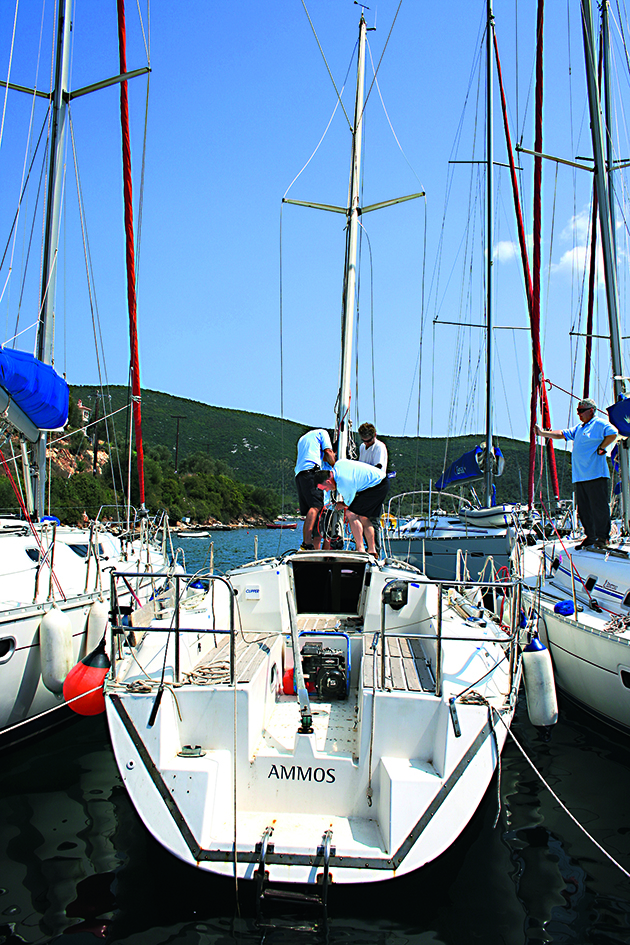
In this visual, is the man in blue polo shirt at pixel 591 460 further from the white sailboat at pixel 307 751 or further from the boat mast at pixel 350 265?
the white sailboat at pixel 307 751

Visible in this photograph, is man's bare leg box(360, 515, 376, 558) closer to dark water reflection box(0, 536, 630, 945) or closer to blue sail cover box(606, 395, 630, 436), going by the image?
dark water reflection box(0, 536, 630, 945)

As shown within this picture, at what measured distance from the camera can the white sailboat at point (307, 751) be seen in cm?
343

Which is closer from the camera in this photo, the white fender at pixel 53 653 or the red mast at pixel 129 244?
the white fender at pixel 53 653

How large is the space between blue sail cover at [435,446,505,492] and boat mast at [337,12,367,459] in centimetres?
949

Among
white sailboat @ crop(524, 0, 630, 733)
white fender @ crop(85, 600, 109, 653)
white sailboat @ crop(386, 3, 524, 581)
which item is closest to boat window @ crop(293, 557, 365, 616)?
white sailboat @ crop(524, 0, 630, 733)

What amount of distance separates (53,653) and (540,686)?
4.63 meters

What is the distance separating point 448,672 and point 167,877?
2445 millimetres

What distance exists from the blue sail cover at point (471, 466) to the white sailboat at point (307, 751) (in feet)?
42.0

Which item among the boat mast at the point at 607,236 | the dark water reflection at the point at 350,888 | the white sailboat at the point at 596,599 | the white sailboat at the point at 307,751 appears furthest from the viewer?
the boat mast at the point at 607,236

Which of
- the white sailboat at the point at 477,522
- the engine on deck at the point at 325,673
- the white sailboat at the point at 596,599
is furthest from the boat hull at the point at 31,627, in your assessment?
the white sailboat at the point at 477,522

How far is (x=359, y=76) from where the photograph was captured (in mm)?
9586

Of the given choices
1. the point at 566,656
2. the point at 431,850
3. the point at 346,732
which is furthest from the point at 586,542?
the point at 431,850

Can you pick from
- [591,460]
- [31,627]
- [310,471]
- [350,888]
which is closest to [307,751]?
[350,888]

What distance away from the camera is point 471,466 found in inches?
699
